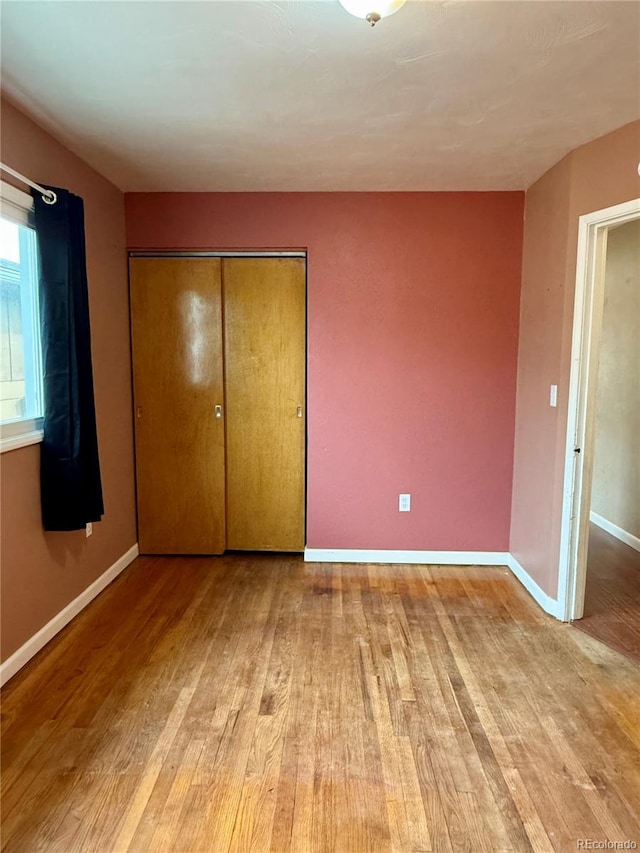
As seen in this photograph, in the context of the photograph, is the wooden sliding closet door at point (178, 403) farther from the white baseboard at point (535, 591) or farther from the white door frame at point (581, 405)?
the white door frame at point (581, 405)

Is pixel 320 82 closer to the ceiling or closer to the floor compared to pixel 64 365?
closer to the ceiling

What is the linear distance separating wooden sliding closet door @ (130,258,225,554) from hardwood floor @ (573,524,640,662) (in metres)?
2.33

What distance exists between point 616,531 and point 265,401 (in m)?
2.95

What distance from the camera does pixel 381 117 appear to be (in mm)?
2129

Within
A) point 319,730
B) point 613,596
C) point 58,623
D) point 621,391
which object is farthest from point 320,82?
point 621,391

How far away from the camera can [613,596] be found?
2906mm

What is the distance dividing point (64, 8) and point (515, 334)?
8.97 ft

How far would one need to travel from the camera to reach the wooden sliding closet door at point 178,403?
325 cm

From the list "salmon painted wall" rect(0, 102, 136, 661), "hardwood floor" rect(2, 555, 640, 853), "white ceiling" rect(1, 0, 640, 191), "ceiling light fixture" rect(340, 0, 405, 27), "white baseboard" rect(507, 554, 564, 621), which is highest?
"white ceiling" rect(1, 0, 640, 191)

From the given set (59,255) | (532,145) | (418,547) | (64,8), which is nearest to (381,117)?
(532,145)

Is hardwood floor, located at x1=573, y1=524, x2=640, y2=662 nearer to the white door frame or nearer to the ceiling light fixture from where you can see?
the white door frame

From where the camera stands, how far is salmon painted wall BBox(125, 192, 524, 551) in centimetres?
313

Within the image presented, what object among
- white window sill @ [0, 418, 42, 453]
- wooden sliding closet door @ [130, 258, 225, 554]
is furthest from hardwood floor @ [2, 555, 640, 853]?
white window sill @ [0, 418, 42, 453]

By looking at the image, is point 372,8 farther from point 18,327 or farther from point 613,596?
point 613,596
